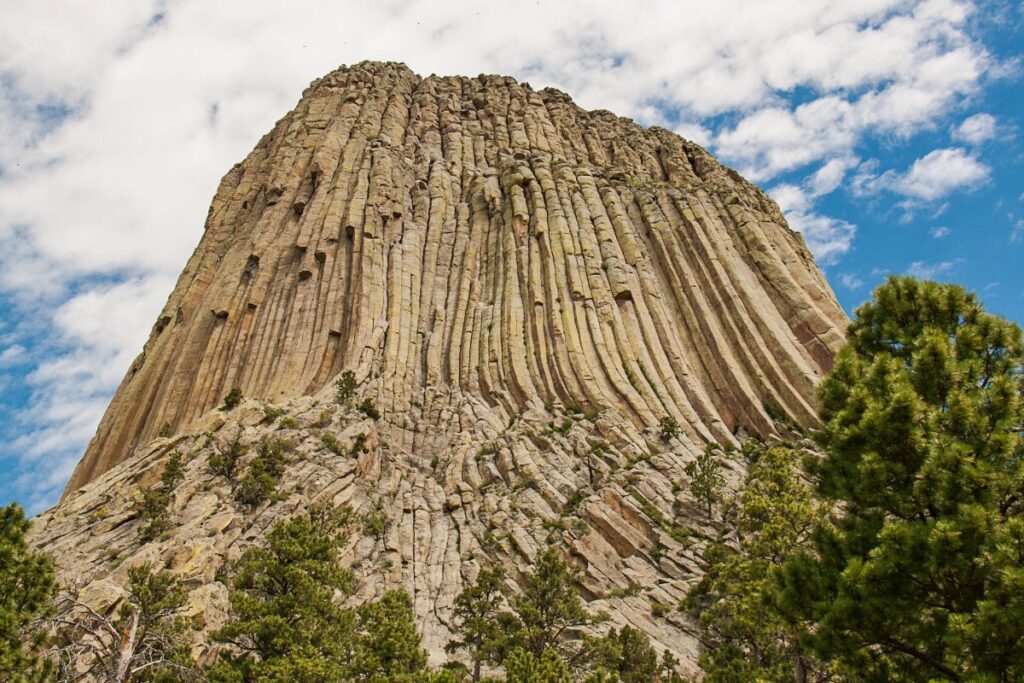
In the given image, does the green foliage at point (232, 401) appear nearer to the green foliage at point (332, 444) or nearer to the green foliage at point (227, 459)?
the green foliage at point (227, 459)

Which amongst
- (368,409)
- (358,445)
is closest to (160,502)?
(358,445)

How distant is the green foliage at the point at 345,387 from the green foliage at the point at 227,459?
781 cm

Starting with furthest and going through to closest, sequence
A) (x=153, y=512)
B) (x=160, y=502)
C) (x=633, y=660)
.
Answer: (x=160, y=502)
(x=153, y=512)
(x=633, y=660)

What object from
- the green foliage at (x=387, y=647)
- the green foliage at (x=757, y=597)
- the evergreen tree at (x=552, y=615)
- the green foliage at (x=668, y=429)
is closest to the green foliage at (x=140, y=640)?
the green foliage at (x=387, y=647)

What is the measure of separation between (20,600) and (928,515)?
1785 cm

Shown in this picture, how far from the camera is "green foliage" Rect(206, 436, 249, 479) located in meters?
36.9

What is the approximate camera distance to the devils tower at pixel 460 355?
3453 centimetres

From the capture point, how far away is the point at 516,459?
136ft

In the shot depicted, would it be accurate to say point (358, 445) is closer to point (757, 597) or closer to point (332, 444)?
point (332, 444)

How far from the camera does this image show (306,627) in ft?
74.4

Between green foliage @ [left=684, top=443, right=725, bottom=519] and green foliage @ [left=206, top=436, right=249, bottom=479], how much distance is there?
24.4m

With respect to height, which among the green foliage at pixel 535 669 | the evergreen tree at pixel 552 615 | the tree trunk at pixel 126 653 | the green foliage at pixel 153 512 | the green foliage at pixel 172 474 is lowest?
the tree trunk at pixel 126 653

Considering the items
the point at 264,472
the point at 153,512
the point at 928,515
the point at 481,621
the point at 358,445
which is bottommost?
the point at 928,515

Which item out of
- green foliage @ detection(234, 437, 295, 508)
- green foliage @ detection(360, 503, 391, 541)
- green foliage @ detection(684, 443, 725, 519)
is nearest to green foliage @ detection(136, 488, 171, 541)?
green foliage @ detection(234, 437, 295, 508)
